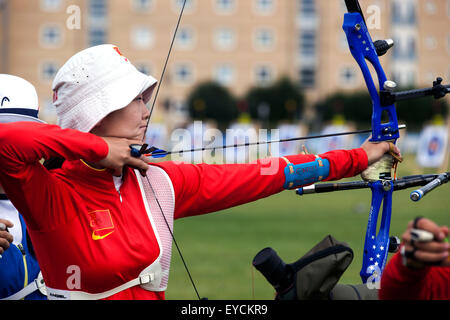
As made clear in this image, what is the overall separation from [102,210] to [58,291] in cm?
25

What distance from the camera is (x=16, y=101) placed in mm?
2420

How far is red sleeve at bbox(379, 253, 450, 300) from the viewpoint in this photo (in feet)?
5.01

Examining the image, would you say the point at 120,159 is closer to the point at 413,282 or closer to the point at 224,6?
the point at 413,282

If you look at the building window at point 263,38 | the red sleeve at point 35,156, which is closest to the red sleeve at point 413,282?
the red sleeve at point 35,156

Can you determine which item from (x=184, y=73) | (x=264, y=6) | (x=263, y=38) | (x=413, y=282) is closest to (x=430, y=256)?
(x=413, y=282)

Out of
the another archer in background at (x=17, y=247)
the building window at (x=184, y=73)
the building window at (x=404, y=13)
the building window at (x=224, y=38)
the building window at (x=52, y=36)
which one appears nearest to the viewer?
the another archer in background at (x=17, y=247)

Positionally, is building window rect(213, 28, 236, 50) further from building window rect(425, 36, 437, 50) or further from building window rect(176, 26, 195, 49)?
building window rect(425, 36, 437, 50)

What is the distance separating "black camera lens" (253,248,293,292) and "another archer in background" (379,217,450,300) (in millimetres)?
231

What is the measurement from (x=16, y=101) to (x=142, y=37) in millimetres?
36604

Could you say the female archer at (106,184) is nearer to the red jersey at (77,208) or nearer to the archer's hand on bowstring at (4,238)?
the red jersey at (77,208)

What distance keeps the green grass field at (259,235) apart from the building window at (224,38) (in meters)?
26.0

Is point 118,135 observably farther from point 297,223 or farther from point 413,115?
point 413,115

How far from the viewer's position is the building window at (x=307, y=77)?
4538cm

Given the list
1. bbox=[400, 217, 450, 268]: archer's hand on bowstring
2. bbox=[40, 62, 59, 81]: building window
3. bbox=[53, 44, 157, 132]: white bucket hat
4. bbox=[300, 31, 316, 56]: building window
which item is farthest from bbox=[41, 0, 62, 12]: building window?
bbox=[400, 217, 450, 268]: archer's hand on bowstring
